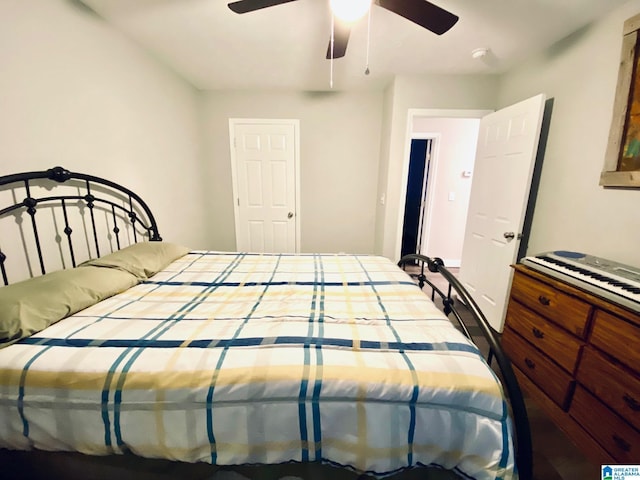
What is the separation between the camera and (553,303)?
150 cm

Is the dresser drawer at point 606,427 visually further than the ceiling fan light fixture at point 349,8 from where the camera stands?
No

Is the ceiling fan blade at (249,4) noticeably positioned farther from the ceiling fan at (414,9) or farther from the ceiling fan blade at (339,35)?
the ceiling fan blade at (339,35)

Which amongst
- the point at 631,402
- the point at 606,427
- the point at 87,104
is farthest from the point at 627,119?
the point at 87,104

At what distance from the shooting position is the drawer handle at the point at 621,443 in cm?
113

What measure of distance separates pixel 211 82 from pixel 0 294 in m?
2.79

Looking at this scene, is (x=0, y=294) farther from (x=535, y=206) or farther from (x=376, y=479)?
(x=535, y=206)

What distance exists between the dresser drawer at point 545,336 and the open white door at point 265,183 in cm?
250

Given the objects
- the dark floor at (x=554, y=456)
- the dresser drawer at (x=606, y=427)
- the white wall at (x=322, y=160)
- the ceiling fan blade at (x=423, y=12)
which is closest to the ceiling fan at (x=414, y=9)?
the ceiling fan blade at (x=423, y=12)

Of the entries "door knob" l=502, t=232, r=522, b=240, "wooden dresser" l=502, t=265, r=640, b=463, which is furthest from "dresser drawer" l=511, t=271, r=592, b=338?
"door knob" l=502, t=232, r=522, b=240

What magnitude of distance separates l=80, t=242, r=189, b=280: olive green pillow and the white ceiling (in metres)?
1.56

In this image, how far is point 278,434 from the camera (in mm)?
820

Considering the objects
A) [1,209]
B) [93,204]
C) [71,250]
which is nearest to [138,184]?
[93,204]

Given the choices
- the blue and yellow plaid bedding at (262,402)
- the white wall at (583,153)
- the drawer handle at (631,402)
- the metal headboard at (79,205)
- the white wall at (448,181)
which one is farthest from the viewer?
the white wall at (448,181)

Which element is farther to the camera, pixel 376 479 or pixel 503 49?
pixel 503 49
